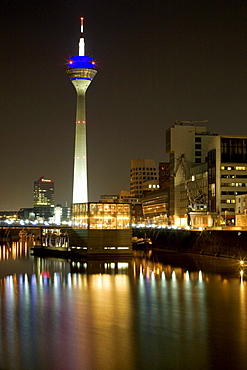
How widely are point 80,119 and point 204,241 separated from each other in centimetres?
5554

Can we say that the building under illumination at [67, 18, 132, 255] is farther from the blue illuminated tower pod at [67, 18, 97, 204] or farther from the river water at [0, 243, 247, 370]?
the blue illuminated tower pod at [67, 18, 97, 204]

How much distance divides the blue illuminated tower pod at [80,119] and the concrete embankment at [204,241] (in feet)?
71.1

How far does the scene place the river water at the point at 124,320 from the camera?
27.5 m

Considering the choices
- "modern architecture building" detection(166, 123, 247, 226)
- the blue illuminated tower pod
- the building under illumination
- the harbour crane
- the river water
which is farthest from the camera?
the blue illuminated tower pod

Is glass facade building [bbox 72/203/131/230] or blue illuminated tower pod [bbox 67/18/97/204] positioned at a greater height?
blue illuminated tower pod [bbox 67/18/97/204]

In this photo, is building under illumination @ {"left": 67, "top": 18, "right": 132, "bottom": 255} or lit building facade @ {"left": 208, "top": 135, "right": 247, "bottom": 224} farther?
lit building facade @ {"left": 208, "top": 135, "right": 247, "bottom": 224}

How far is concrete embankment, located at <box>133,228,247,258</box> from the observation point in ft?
232

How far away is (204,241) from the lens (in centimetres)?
8438

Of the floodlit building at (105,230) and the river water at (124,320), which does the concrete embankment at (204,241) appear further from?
the floodlit building at (105,230)

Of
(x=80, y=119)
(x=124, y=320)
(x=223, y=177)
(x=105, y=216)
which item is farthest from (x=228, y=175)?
(x=124, y=320)

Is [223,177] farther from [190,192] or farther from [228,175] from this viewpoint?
[190,192]

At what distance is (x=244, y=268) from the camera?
60.4 metres

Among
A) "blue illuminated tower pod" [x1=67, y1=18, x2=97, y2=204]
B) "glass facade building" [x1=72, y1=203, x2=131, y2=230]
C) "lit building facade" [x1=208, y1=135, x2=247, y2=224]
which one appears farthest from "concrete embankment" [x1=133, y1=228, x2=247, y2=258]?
"blue illuminated tower pod" [x1=67, y1=18, x2=97, y2=204]

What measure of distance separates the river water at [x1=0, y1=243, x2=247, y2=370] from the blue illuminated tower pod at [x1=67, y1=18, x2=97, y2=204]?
72.4 m
